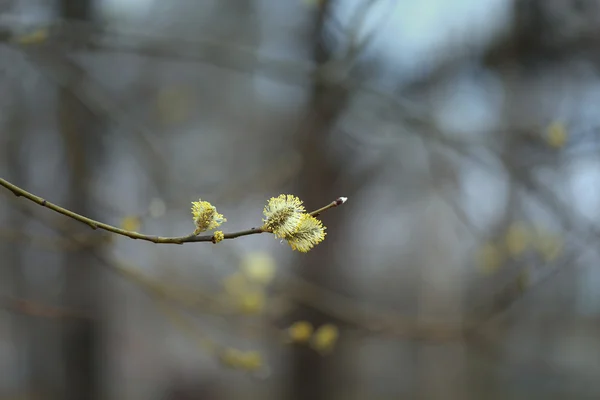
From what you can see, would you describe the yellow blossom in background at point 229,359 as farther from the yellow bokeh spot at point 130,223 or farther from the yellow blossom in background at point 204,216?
the yellow blossom in background at point 204,216

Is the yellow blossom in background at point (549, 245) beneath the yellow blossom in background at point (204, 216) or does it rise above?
above

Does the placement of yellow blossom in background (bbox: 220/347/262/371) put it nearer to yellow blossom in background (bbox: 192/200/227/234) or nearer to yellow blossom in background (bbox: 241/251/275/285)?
yellow blossom in background (bbox: 241/251/275/285)

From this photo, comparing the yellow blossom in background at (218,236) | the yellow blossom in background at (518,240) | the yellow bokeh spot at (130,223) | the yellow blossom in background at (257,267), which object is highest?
the yellow blossom in background at (518,240)

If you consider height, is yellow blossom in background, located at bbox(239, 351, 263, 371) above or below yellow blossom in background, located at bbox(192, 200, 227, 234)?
above

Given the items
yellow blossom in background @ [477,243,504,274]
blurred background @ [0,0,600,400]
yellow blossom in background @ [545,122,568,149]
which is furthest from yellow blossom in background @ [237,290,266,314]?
yellow blossom in background @ [545,122,568,149]

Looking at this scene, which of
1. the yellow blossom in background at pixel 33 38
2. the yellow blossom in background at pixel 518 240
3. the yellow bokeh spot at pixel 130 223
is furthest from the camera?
the yellow blossom in background at pixel 518 240

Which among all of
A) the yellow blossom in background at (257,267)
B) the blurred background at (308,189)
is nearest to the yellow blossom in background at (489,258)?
the blurred background at (308,189)

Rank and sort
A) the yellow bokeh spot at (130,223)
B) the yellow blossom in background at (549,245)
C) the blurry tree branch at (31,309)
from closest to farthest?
the yellow bokeh spot at (130,223), the blurry tree branch at (31,309), the yellow blossom in background at (549,245)

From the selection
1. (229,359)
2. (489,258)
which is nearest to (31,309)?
(229,359)
